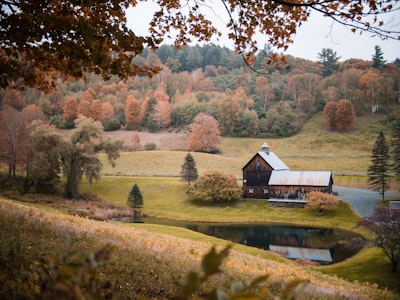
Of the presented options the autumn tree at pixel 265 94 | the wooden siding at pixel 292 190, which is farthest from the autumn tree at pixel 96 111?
the wooden siding at pixel 292 190

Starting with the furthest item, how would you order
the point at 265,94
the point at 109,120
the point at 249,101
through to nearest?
the point at 265,94 < the point at 249,101 < the point at 109,120

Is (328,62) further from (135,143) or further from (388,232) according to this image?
(388,232)

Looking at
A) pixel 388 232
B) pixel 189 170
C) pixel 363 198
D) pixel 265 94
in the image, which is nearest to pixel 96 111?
pixel 265 94

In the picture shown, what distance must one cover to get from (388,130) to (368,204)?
4916cm

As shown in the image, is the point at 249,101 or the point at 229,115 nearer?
the point at 229,115

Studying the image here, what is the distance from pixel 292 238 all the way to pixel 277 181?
57.2 feet

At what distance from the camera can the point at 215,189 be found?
49000 mm

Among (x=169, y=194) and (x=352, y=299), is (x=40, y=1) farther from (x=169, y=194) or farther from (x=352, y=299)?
(x=169, y=194)

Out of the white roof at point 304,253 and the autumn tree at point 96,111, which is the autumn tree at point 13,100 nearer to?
the autumn tree at point 96,111

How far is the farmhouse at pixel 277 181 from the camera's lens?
47000 millimetres

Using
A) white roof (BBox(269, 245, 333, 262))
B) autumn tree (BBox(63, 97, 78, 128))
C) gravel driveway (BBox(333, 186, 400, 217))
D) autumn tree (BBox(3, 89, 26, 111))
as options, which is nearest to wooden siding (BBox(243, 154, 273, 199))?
gravel driveway (BBox(333, 186, 400, 217))

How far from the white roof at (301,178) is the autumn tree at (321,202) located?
17.0 feet

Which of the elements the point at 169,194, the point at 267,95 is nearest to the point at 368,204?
the point at 169,194

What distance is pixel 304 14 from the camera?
7.18m
